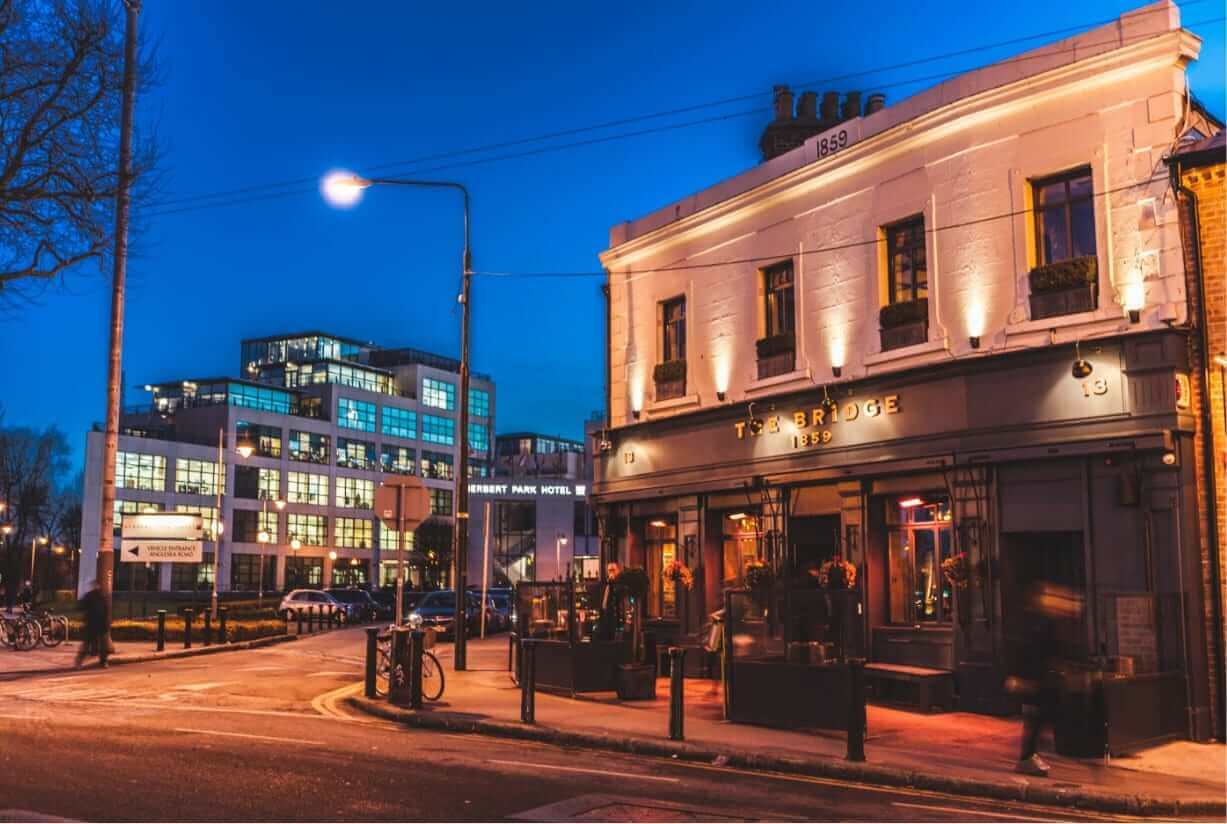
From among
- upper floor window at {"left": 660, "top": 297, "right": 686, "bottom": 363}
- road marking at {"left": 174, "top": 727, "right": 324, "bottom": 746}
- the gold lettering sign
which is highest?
upper floor window at {"left": 660, "top": 297, "right": 686, "bottom": 363}

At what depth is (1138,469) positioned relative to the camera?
14406 mm

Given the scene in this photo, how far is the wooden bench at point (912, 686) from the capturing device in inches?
640

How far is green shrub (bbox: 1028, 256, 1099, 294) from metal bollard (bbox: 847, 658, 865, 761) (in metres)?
6.46

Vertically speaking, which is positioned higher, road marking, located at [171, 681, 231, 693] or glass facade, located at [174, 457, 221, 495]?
glass facade, located at [174, 457, 221, 495]

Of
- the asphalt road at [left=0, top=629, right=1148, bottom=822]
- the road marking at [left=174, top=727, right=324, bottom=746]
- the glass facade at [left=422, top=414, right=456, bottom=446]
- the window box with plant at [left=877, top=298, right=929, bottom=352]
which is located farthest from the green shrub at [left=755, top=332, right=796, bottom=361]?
the glass facade at [left=422, top=414, right=456, bottom=446]

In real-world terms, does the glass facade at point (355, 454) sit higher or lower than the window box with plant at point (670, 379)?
higher

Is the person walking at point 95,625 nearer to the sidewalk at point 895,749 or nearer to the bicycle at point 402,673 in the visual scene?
the bicycle at point 402,673

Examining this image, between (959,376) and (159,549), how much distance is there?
72.6 feet

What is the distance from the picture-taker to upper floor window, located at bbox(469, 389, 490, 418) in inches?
4567

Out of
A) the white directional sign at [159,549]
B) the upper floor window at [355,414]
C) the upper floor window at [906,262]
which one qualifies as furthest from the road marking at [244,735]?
the upper floor window at [355,414]

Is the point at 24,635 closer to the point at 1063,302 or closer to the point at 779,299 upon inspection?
the point at 779,299

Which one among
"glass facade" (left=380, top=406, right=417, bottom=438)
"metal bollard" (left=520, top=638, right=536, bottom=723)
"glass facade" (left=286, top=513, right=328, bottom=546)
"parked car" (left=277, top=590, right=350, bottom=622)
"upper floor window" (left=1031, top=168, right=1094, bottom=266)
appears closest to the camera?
"metal bollard" (left=520, top=638, right=536, bottom=723)

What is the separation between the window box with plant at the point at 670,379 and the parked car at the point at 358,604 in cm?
2752

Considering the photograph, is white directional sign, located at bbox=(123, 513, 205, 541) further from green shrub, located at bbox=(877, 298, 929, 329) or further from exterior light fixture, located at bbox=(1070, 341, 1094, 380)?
exterior light fixture, located at bbox=(1070, 341, 1094, 380)
